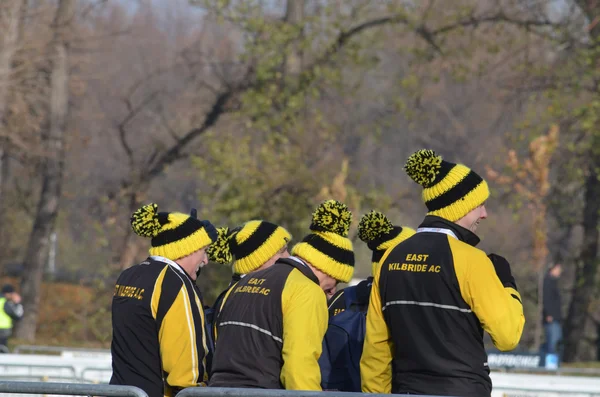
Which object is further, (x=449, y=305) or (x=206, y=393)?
(x=449, y=305)

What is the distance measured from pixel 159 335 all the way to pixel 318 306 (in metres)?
0.84

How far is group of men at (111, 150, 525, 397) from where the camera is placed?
14.7ft

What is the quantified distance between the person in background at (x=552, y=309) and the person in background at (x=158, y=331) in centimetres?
1335

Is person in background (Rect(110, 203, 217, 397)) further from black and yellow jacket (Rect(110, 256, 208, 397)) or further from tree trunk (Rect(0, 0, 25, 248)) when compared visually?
tree trunk (Rect(0, 0, 25, 248))

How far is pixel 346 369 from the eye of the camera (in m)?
5.23

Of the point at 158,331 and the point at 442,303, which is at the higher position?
Answer: the point at 442,303

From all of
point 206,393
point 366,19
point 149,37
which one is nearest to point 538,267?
point 366,19

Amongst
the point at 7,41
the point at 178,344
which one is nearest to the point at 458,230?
the point at 178,344

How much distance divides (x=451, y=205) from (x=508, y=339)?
69cm

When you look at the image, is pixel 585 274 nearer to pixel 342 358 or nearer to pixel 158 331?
pixel 342 358

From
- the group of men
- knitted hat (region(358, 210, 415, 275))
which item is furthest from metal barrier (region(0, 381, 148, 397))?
knitted hat (region(358, 210, 415, 275))

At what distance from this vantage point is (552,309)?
17.8 meters

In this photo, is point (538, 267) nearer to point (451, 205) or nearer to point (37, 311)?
point (37, 311)

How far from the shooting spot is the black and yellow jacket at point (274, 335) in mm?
4668
